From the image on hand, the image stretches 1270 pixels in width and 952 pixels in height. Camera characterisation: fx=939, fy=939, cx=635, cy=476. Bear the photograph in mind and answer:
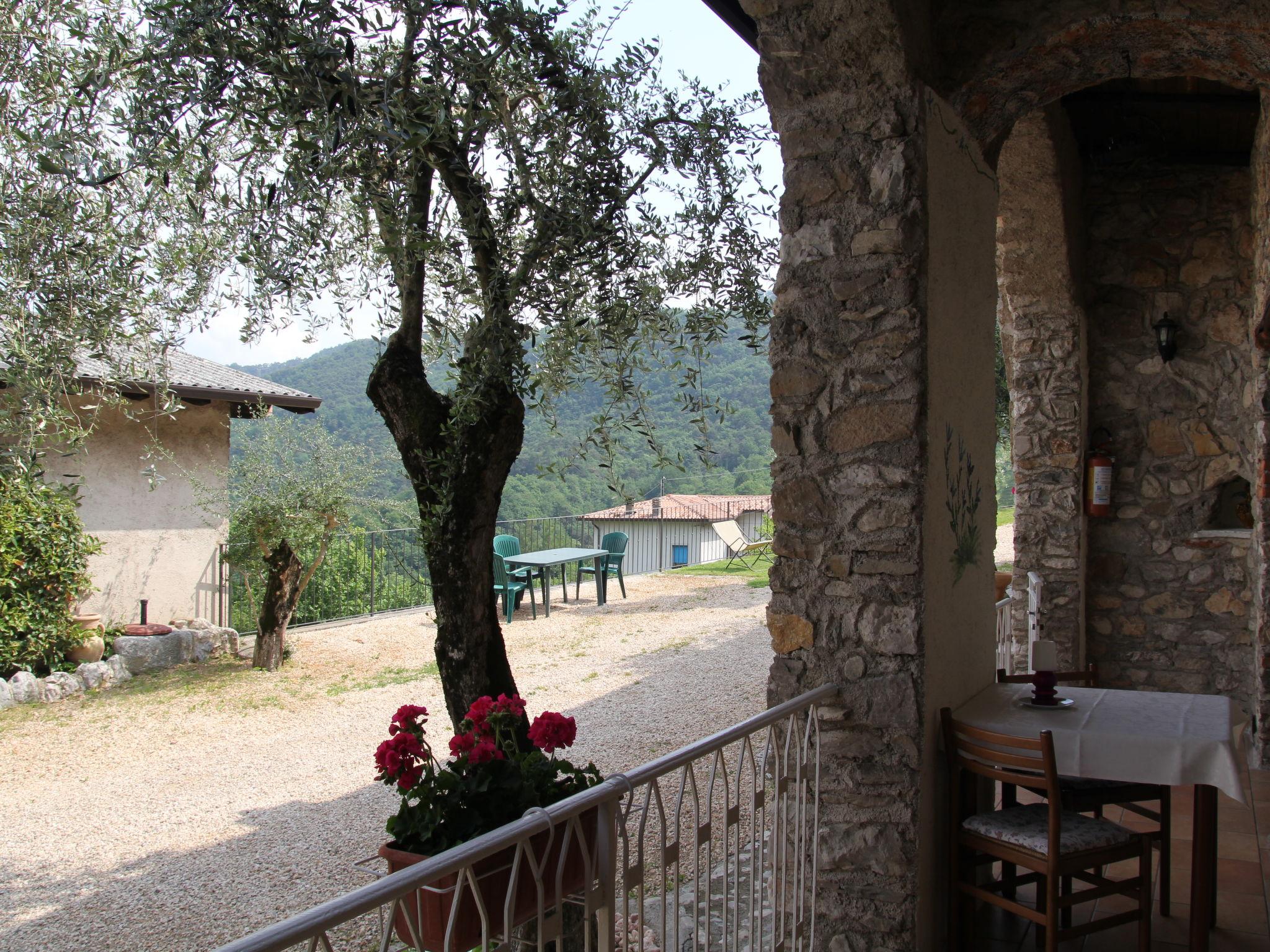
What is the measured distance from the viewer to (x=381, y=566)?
37.9 ft

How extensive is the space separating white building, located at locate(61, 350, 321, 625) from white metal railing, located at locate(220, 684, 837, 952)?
25.1 ft

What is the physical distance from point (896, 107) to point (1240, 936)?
261 cm

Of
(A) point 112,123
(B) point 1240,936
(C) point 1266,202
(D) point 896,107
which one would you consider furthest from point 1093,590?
(A) point 112,123

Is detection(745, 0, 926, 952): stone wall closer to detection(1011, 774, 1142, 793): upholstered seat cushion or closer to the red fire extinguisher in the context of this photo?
detection(1011, 774, 1142, 793): upholstered seat cushion

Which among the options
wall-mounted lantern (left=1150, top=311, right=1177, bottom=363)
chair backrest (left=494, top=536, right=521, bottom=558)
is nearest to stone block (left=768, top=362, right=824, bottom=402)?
wall-mounted lantern (left=1150, top=311, right=1177, bottom=363)

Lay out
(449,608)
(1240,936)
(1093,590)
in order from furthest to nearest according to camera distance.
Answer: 1. (1093,590)
2. (449,608)
3. (1240,936)

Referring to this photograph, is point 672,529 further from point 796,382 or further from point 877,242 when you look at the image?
point 877,242

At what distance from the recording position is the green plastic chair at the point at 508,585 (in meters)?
11.1

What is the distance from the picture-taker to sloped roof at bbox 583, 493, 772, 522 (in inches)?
695

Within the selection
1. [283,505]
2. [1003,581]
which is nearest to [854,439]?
[1003,581]

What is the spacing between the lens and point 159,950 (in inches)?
151

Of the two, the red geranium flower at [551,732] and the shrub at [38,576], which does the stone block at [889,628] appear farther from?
the shrub at [38,576]

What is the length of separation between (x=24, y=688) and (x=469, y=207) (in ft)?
22.9

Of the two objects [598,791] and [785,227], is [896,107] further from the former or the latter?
[598,791]
